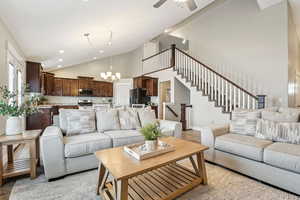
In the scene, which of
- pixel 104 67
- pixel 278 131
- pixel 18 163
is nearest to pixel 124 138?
pixel 18 163

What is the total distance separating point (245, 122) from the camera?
107 inches

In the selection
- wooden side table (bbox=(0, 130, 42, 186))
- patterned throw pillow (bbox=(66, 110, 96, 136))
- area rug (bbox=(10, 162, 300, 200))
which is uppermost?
patterned throw pillow (bbox=(66, 110, 96, 136))

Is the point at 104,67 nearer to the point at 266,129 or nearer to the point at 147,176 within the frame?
the point at 147,176

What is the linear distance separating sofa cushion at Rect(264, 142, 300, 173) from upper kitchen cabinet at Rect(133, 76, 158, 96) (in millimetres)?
5905

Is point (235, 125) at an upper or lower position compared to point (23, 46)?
lower

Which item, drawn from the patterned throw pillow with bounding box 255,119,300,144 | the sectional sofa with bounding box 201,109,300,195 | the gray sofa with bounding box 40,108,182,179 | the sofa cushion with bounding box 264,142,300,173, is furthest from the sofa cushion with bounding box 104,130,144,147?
the patterned throw pillow with bounding box 255,119,300,144

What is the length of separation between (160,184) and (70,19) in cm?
392

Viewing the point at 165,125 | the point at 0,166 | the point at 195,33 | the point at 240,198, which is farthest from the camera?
the point at 195,33

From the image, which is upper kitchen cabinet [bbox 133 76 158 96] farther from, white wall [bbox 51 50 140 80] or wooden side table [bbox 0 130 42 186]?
wooden side table [bbox 0 130 42 186]

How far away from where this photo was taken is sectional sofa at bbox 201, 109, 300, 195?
6.08ft

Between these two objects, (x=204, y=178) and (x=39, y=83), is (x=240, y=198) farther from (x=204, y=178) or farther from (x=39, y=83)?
(x=39, y=83)

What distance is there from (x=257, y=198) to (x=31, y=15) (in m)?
4.64

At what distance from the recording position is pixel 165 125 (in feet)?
→ 11.3

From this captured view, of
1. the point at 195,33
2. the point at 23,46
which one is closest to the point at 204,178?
the point at 23,46
